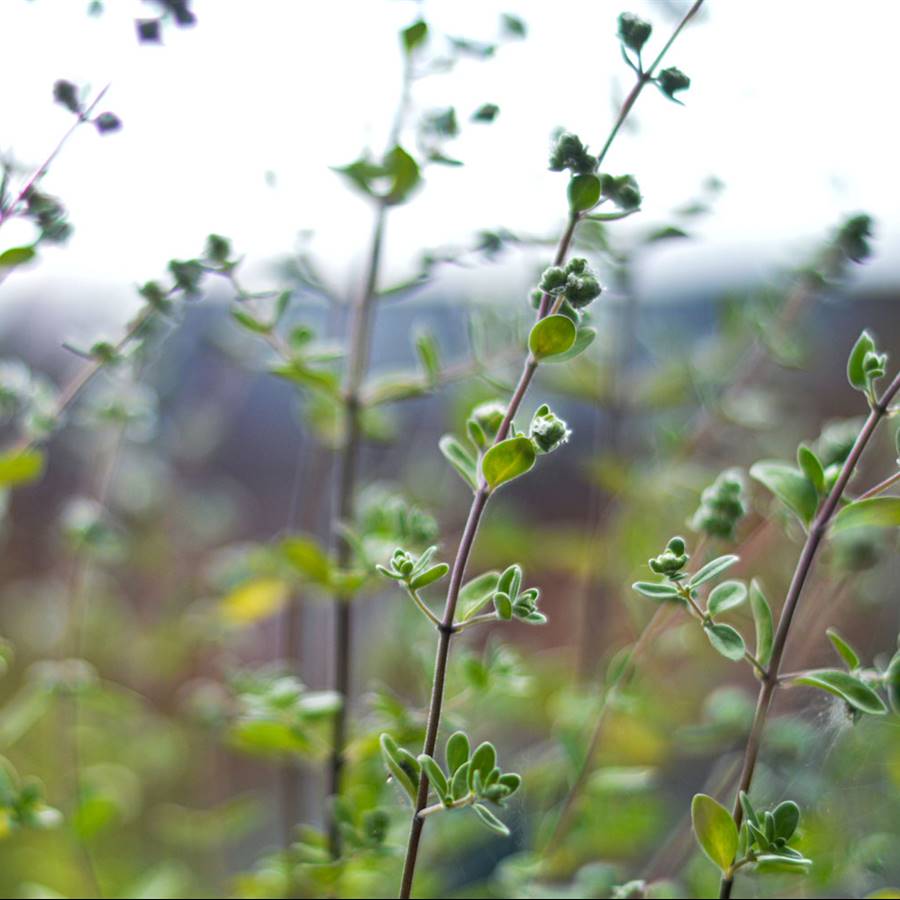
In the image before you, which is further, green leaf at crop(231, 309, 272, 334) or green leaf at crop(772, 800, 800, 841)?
green leaf at crop(231, 309, 272, 334)

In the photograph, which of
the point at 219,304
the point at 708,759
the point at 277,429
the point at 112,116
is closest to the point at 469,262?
the point at 112,116

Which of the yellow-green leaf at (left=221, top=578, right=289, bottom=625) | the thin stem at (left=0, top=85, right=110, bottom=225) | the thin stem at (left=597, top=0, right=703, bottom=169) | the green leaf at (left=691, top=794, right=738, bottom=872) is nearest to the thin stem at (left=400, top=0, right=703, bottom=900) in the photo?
the thin stem at (left=597, top=0, right=703, bottom=169)

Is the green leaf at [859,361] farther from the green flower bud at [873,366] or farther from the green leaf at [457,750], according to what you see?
the green leaf at [457,750]

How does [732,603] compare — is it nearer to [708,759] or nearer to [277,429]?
[708,759]

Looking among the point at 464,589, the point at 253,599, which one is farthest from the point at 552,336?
the point at 253,599

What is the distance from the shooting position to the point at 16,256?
395 millimetres

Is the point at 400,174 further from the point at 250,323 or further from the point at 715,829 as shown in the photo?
the point at 715,829

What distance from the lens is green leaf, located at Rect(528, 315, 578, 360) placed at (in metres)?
0.33

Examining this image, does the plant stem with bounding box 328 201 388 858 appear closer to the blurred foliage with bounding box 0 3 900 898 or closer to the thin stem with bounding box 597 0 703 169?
the blurred foliage with bounding box 0 3 900 898

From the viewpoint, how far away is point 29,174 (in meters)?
0.41

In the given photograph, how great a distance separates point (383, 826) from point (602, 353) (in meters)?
0.50

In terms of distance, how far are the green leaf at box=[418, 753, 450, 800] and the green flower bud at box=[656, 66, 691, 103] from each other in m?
0.25

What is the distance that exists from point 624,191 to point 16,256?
0.25 meters

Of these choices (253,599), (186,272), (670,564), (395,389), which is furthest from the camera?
(253,599)
